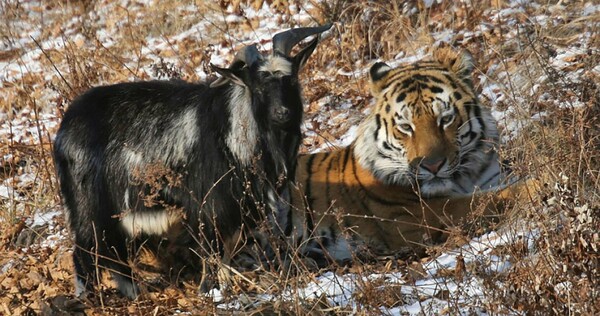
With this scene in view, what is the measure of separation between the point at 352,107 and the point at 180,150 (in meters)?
2.98

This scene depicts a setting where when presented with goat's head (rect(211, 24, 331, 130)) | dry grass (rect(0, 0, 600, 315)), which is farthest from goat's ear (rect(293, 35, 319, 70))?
dry grass (rect(0, 0, 600, 315))

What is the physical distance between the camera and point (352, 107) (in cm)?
894

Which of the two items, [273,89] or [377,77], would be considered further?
[377,77]

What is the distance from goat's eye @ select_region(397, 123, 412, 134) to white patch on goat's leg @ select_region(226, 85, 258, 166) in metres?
1.18

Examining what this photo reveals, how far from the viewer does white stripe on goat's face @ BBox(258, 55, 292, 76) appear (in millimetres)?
6074

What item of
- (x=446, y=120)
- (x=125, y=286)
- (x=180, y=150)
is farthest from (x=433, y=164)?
(x=125, y=286)

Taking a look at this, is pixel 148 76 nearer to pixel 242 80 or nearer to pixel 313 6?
pixel 313 6

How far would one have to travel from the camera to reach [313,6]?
10.2 meters

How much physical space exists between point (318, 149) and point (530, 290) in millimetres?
4210

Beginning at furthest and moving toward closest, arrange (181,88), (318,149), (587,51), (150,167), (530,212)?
(318,149)
(587,51)
(181,88)
(150,167)
(530,212)

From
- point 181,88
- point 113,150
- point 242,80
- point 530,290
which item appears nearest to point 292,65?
point 242,80

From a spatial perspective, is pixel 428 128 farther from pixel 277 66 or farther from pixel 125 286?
pixel 125 286

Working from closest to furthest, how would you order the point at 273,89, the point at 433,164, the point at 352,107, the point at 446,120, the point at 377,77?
the point at 273,89 → the point at 433,164 → the point at 446,120 → the point at 377,77 → the point at 352,107

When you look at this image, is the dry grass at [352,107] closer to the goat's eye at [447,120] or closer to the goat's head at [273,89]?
the goat's eye at [447,120]
